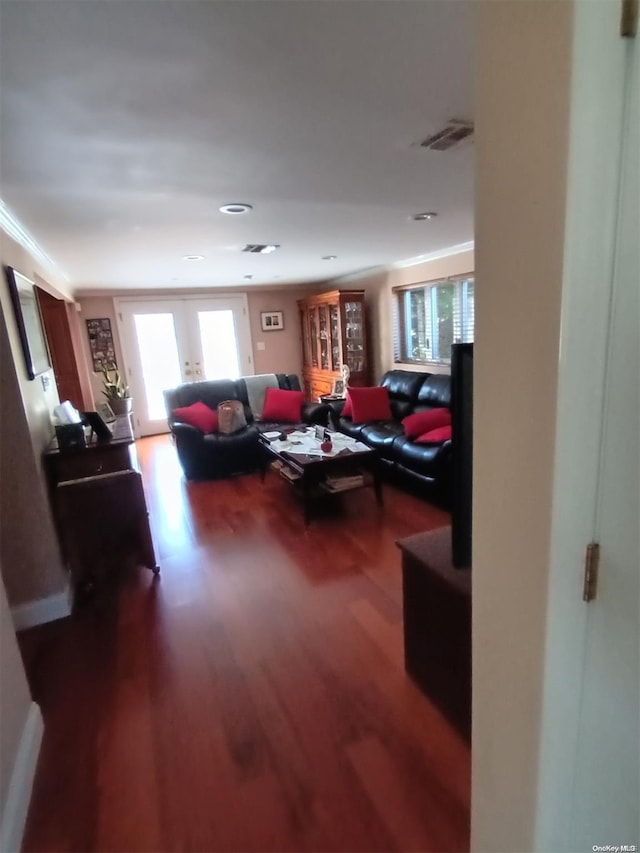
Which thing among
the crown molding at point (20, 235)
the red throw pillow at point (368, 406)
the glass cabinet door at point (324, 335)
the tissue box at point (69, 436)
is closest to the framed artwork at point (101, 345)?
the crown molding at point (20, 235)

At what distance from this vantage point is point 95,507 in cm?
253

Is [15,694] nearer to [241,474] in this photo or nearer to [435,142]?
[435,142]

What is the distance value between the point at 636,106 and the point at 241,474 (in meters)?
4.35

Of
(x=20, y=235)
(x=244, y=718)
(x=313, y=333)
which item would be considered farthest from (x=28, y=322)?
(x=313, y=333)

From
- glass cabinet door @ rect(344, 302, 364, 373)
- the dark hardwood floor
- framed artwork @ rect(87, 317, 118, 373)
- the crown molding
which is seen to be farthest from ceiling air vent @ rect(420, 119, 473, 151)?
framed artwork @ rect(87, 317, 118, 373)

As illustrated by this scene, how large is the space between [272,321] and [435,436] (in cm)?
442

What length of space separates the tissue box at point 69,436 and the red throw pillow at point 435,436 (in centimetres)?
246

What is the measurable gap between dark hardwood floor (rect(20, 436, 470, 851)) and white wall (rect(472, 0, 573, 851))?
60 cm

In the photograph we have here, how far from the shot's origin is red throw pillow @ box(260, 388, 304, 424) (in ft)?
16.4

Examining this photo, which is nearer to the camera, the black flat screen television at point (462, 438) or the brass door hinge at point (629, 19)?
the brass door hinge at point (629, 19)

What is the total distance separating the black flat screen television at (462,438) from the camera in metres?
1.20

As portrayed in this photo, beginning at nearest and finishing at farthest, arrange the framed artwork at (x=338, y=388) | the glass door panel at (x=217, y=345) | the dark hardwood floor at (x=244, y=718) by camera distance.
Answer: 1. the dark hardwood floor at (x=244, y=718)
2. the framed artwork at (x=338, y=388)
3. the glass door panel at (x=217, y=345)

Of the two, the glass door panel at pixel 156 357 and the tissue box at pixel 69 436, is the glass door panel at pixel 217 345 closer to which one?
the glass door panel at pixel 156 357

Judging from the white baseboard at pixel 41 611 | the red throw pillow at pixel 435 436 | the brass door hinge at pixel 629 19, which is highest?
the brass door hinge at pixel 629 19
